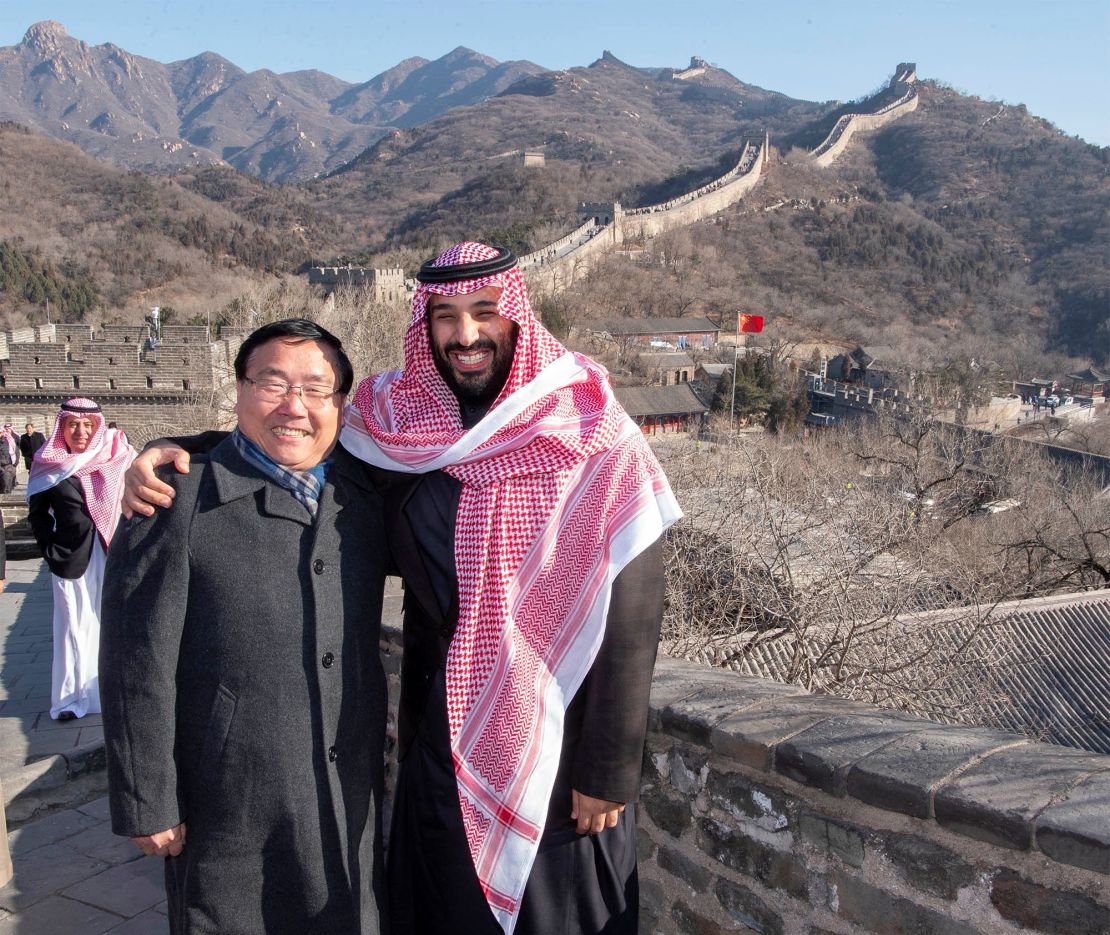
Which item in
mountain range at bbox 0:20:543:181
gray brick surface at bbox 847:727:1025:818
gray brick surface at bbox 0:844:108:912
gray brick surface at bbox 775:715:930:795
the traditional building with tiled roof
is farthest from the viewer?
mountain range at bbox 0:20:543:181

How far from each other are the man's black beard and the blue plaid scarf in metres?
0.34

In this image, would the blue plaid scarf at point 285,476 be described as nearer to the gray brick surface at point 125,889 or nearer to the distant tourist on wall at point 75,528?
the gray brick surface at point 125,889

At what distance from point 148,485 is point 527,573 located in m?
0.72

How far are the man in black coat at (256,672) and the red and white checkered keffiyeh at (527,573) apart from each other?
23 cm

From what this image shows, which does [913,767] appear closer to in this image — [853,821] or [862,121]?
[853,821]

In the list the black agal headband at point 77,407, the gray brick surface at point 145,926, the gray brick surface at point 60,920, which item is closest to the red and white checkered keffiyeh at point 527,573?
the gray brick surface at point 145,926

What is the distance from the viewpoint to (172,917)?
6.29 feet

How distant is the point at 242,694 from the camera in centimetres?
178

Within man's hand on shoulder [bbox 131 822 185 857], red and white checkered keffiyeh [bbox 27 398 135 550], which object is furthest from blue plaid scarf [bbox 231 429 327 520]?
red and white checkered keffiyeh [bbox 27 398 135 550]

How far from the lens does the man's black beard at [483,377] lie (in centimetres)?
195

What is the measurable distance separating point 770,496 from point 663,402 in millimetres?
21791

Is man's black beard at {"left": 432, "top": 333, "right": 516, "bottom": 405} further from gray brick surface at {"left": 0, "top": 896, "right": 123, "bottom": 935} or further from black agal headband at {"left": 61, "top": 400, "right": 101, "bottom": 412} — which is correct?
black agal headband at {"left": 61, "top": 400, "right": 101, "bottom": 412}

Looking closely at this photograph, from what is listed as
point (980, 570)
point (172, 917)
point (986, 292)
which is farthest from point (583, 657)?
point (986, 292)

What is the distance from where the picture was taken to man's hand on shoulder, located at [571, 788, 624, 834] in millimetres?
1741
